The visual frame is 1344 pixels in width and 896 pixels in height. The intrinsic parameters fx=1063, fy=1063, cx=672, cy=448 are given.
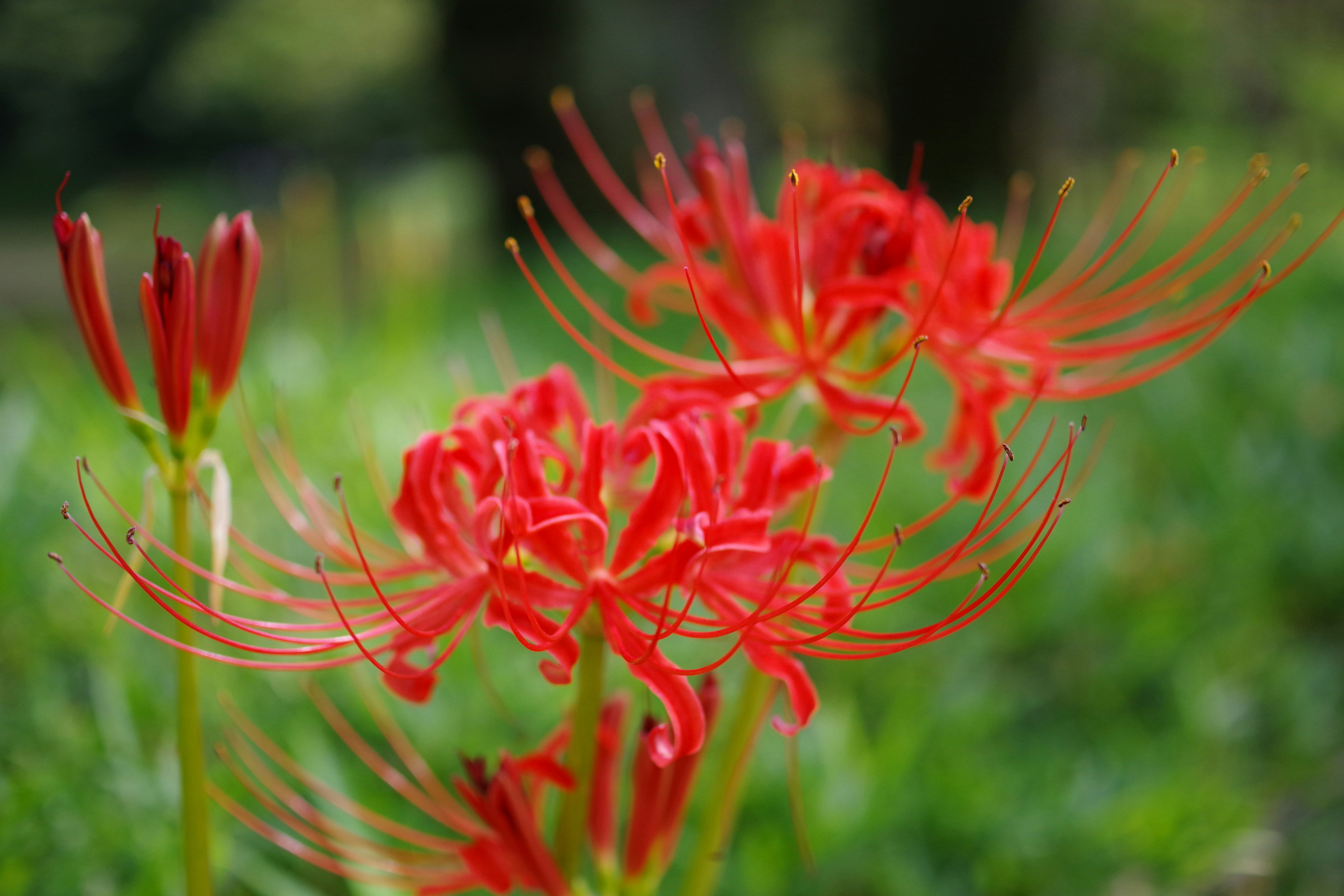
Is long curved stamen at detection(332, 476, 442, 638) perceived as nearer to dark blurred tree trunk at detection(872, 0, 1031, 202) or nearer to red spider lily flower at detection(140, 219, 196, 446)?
red spider lily flower at detection(140, 219, 196, 446)

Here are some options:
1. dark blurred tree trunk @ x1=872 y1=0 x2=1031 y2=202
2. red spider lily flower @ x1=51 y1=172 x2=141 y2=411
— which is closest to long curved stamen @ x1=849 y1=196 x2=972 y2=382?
red spider lily flower @ x1=51 y1=172 x2=141 y2=411

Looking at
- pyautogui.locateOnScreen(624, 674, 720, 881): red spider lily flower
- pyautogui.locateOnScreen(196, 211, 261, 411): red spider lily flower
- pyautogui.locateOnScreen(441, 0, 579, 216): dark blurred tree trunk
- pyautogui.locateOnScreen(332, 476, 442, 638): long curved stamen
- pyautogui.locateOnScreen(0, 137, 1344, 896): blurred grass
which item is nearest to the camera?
pyautogui.locateOnScreen(332, 476, 442, 638): long curved stamen

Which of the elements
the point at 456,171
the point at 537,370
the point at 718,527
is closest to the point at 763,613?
the point at 718,527

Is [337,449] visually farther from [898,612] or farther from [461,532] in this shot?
[461,532]

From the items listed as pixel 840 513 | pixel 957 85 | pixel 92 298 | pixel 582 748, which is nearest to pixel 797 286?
pixel 582 748

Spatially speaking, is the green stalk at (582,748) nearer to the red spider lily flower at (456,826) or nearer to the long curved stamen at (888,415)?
the red spider lily flower at (456,826)
